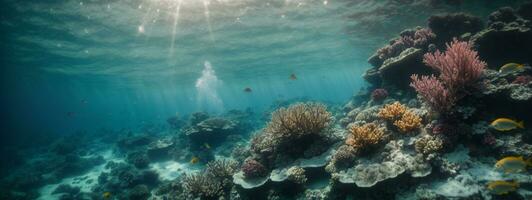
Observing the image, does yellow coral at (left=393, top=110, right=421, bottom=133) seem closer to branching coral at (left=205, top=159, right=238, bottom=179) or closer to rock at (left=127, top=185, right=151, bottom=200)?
branching coral at (left=205, top=159, right=238, bottom=179)

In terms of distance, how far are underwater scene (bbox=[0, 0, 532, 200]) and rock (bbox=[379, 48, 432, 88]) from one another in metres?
0.05

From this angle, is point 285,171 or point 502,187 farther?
point 285,171

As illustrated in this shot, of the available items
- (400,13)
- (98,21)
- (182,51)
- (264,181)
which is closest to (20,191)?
(98,21)

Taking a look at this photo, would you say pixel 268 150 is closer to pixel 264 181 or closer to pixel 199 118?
pixel 264 181

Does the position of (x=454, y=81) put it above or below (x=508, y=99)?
above

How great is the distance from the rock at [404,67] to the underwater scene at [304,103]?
5cm

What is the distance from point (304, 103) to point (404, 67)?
161 inches

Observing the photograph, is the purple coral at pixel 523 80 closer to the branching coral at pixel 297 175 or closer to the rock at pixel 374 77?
the branching coral at pixel 297 175

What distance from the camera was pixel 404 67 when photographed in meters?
11.3

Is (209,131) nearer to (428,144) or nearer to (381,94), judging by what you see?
(381,94)

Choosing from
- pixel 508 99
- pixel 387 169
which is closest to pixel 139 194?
pixel 387 169

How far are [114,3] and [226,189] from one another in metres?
14.4

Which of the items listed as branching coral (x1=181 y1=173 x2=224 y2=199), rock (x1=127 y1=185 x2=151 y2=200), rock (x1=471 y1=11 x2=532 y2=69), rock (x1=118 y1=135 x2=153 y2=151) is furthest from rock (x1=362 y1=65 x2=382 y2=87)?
rock (x1=118 y1=135 x2=153 y2=151)

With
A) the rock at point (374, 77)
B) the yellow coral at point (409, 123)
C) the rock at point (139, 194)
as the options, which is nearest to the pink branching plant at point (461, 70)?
the yellow coral at point (409, 123)
